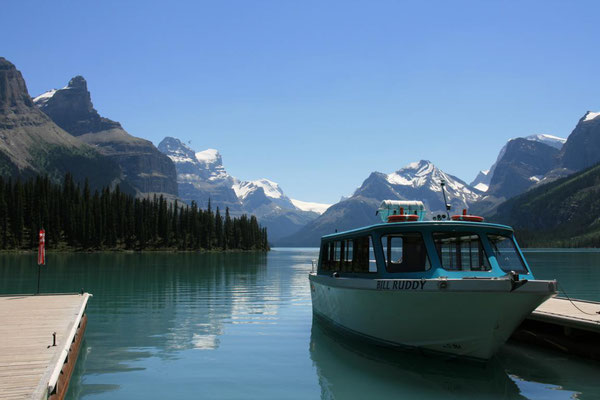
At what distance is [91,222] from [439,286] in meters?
140

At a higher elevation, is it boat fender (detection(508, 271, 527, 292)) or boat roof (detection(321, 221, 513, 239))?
boat roof (detection(321, 221, 513, 239))

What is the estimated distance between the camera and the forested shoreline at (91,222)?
130625 mm

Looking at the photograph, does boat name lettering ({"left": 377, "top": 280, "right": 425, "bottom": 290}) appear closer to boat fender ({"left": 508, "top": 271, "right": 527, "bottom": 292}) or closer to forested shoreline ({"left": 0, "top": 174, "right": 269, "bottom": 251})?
boat fender ({"left": 508, "top": 271, "right": 527, "bottom": 292})

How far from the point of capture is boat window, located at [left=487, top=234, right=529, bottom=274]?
726 inches

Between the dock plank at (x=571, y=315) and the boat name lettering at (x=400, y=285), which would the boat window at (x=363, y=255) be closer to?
the boat name lettering at (x=400, y=285)

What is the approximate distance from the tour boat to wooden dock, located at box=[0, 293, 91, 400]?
9863mm

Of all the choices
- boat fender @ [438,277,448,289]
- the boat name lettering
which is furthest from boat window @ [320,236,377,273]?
boat fender @ [438,277,448,289]

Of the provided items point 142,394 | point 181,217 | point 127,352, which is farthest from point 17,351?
point 181,217

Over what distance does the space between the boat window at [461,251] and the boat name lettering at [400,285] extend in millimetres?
2048

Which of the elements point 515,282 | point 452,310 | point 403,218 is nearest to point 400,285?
point 452,310

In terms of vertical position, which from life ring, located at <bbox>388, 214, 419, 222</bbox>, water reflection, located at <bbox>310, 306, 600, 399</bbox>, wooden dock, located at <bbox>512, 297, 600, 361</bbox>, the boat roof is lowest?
water reflection, located at <bbox>310, 306, 600, 399</bbox>

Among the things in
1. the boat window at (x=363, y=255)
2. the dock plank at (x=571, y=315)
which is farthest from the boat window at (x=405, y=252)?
the dock plank at (x=571, y=315)

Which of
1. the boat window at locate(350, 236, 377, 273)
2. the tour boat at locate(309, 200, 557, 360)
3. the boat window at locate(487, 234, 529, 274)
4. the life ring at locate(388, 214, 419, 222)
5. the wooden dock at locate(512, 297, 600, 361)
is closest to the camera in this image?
the tour boat at locate(309, 200, 557, 360)

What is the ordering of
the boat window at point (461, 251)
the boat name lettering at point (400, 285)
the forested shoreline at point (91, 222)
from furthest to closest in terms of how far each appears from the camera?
the forested shoreline at point (91, 222) → the boat window at point (461, 251) → the boat name lettering at point (400, 285)
